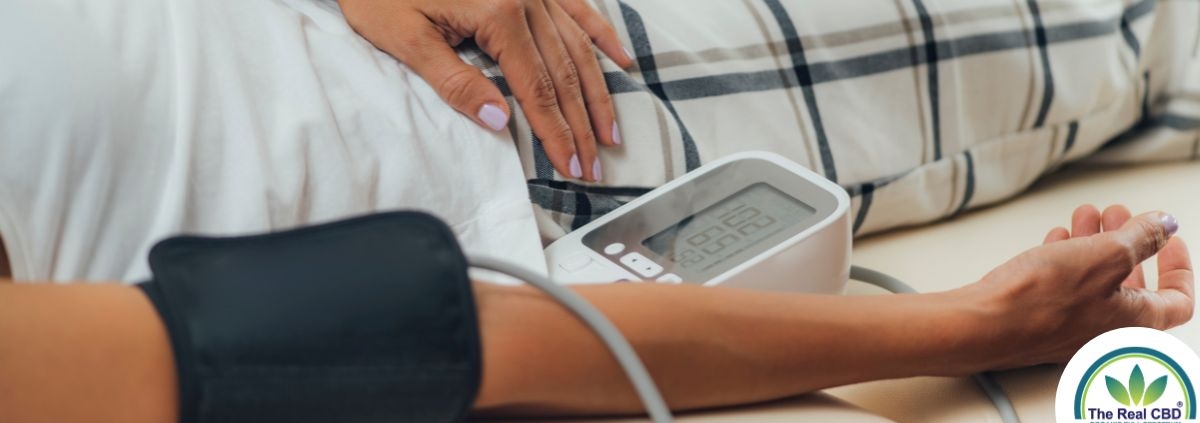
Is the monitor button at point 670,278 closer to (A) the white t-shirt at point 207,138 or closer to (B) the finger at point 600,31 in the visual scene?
(A) the white t-shirt at point 207,138

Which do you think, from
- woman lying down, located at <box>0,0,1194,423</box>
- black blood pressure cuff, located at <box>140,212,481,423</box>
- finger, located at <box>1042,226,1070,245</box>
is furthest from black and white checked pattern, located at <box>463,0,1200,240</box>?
black blood pressure cuff, located at <box>140,212,481,423</box>

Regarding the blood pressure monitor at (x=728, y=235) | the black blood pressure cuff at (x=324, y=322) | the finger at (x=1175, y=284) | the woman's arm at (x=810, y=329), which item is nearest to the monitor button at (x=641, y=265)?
the blood pressure monitor at (x=728, y=235)

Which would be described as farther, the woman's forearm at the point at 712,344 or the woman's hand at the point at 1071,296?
the woman's hand at the point at 1071,296

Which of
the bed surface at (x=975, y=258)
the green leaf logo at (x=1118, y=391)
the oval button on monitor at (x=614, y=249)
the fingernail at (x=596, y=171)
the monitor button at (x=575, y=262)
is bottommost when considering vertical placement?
the bed surface at (x=975, y=258)

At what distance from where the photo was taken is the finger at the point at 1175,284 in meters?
0.77

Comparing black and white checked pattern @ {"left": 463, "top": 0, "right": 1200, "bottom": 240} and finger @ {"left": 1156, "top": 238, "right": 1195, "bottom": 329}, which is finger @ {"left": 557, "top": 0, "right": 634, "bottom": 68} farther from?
finger @ {"left": 1156, "top": 238, "right": 1195, "bottom": 329}

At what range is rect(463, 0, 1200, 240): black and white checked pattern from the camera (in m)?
0.84

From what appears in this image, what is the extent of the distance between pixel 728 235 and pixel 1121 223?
30 centimetres

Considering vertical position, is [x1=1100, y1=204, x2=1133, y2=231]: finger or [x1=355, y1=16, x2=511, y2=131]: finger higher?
[x1=355, y1=16, x2=511, y2=131]: finger

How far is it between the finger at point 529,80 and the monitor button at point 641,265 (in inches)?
3.2

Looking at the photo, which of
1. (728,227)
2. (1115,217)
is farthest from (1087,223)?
(728,227)

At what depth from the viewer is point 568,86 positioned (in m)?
0.82

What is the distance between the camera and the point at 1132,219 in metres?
0.79

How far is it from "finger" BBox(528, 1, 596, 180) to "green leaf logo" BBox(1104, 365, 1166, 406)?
1.16 ft
